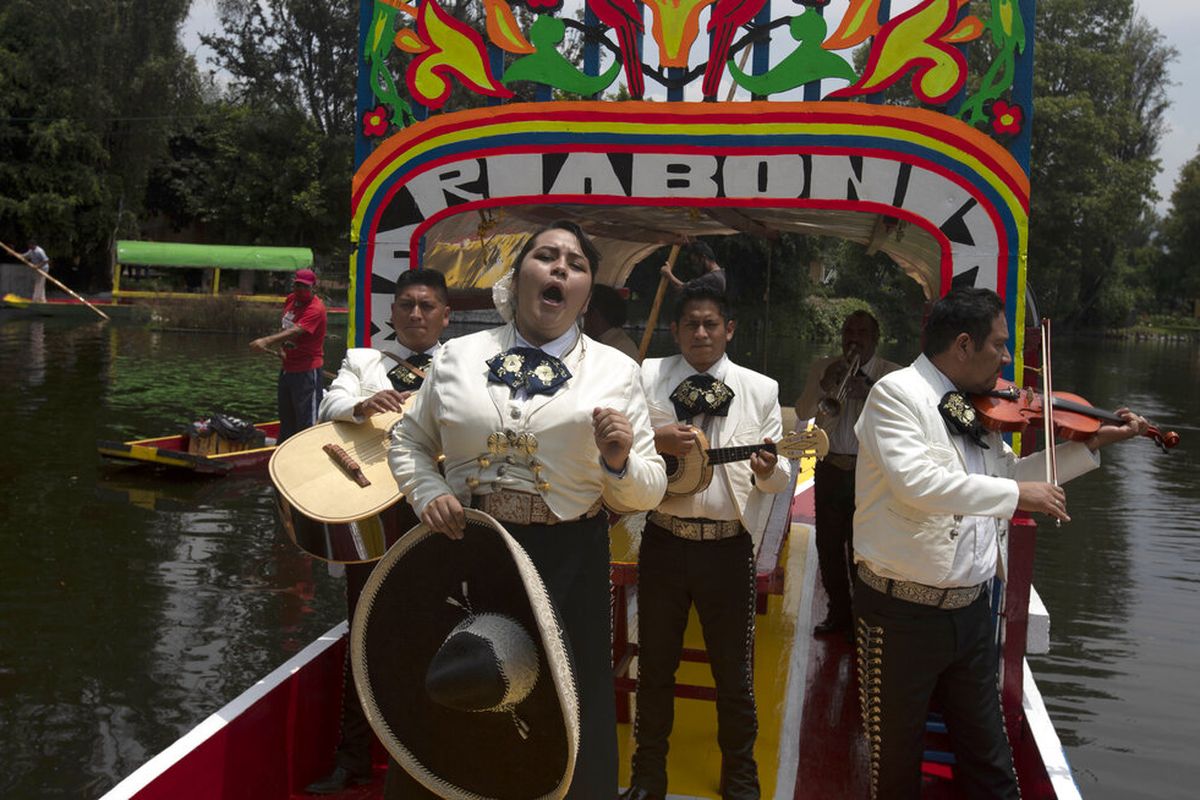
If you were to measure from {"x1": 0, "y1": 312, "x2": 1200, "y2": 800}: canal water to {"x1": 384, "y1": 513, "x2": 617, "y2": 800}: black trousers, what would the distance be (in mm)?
3985

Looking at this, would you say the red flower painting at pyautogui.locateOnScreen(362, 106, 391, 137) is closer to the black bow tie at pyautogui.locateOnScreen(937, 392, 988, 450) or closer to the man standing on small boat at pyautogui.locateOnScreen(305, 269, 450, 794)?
the man standing on small boat at pyautogui.locateOnScreen(305, 269, 450, 794)

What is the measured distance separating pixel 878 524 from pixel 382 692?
160 cm

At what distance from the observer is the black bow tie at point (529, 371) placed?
2932mm

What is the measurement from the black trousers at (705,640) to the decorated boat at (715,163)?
260 millimetres

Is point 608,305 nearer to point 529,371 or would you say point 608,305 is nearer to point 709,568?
point 709,568

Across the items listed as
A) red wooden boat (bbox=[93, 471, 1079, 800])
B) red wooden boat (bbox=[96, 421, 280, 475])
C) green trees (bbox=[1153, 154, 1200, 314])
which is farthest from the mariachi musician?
green trees (bbox=[1153, 154, 1200, 314])

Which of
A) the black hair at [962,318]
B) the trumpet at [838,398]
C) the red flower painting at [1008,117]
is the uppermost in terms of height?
the red flower painting at [1008,117]

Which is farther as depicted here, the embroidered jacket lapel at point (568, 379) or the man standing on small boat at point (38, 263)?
the man standing on small boat at point (38, 263)

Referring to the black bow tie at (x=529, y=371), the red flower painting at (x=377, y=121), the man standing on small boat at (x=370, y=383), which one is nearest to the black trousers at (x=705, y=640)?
the man standing on small boat at (x=370, y=383)

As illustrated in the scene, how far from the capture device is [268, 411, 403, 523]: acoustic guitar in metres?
3.84

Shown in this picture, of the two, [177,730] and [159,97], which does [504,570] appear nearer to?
[177,730]

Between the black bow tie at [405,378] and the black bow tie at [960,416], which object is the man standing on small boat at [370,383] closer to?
the black bow tie at [405,378]

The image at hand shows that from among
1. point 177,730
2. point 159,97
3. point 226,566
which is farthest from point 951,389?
point 159,97

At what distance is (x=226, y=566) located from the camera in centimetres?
967
